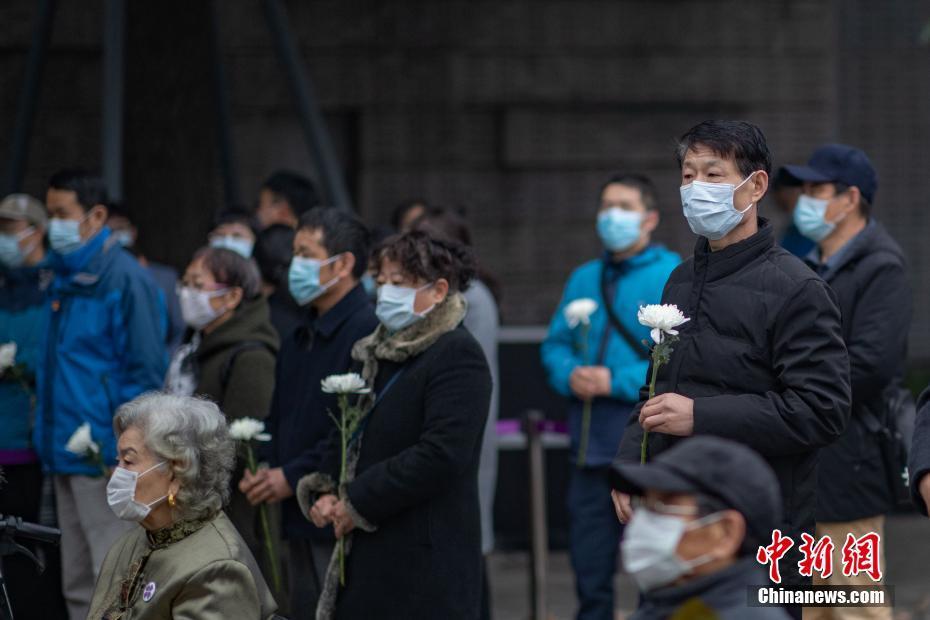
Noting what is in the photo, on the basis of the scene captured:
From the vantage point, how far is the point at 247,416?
18.9 feet

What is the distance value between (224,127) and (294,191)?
2.04 metres

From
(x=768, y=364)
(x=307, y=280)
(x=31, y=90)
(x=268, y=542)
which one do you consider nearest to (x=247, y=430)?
(x=268, y=542)

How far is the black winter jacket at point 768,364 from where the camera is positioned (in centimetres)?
408

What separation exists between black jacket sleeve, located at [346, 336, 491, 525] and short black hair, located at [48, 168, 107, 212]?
93.3 inches

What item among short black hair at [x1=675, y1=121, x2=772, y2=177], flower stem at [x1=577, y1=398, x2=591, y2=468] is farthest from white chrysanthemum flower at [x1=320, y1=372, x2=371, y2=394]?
flower stem at [x1=577, y1=398, x2=591, y2=468]

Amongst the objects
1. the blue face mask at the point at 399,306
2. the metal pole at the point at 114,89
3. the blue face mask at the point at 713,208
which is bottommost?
the blue face mask at the point at 399,306

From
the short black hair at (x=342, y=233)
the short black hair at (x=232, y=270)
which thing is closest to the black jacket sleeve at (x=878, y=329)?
the short black hair at (x=342, y=233)

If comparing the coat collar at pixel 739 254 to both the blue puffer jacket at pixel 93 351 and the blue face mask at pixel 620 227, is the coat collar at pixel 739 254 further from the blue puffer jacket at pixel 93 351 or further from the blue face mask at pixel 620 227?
the blue puffer jacket at pixel 93 351

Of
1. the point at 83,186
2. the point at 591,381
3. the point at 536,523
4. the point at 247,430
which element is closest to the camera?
the point at 247,430

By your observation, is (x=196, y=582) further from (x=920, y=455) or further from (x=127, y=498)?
(x=920, y=455)

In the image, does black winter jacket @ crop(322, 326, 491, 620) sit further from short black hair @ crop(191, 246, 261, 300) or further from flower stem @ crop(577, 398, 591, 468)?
flower stem @ crop(577, 398, 591, 468)

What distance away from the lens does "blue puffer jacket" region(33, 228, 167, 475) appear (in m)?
6.43

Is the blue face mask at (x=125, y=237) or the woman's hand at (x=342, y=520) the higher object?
the blue face mask at (x=125, y=237)

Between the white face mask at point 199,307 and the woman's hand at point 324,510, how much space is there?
3.82 feet
